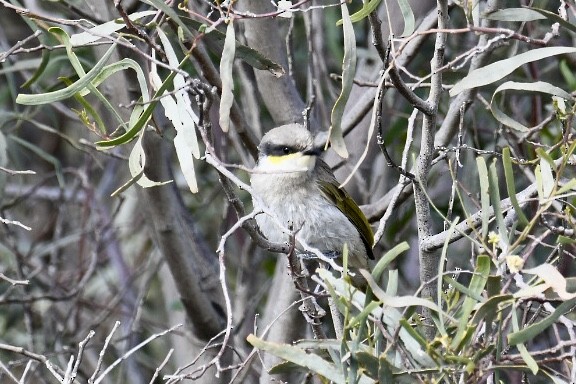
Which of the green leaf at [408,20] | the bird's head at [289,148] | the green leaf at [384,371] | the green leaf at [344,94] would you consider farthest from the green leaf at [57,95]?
the bird's head at [289,148]

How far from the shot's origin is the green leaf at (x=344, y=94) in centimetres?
190

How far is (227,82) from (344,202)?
185 centimetres

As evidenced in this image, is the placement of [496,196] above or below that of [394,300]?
above

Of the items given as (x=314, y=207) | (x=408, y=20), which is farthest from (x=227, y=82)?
(x=314, y=207)

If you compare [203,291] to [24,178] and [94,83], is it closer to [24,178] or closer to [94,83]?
[94,83]

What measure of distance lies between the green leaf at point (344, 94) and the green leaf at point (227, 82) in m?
→ 0.21

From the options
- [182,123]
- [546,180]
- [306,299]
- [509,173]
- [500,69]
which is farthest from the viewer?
[306,299]

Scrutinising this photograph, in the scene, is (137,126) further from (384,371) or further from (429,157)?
(384,371)

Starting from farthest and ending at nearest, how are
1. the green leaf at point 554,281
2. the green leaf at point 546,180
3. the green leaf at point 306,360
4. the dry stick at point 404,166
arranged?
the dry stick at point 404,166 → the green leaf at point 546,180 → the green leaf at point 306,360 → the green leaf at point 554,281

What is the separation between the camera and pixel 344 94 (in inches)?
75.7

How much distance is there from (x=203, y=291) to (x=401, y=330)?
6.41 ft

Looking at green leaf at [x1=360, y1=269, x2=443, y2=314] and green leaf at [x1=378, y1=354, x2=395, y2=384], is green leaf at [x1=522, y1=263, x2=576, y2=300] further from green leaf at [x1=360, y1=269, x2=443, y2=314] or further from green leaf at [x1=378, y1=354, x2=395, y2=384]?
green leaf at [x1=378, y1=354, x2=395, y2=384]

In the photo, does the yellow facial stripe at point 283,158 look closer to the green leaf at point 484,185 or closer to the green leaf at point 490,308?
the green leaf at point 484,185

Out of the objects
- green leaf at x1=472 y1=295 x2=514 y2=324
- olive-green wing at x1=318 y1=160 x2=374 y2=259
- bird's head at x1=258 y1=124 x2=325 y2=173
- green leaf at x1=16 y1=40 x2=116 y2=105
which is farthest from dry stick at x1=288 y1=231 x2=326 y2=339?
olive-green wing at x1=318 y1=160 x2=374 y2=259
